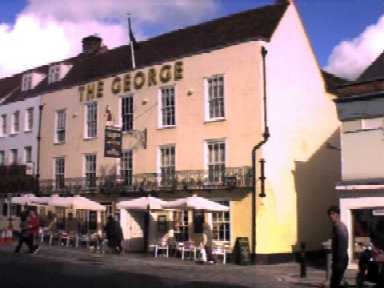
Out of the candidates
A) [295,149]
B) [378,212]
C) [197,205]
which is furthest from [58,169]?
[378,212]

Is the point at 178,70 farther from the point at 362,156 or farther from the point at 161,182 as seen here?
the point at 362,156

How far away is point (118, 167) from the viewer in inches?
1201

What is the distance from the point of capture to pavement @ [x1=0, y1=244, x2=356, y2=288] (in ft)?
55.5

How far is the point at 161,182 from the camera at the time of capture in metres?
27.8

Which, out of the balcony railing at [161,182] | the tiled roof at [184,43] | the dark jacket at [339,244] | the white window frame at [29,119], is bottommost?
the dark jacket at [339,244]

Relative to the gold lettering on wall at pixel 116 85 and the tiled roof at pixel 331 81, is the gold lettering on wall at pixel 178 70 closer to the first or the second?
the gold lettering on wall at pixel 116 85

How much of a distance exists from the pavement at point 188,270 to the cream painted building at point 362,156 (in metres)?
1.83

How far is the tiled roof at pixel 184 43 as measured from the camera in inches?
1055

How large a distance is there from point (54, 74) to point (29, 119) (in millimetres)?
3254

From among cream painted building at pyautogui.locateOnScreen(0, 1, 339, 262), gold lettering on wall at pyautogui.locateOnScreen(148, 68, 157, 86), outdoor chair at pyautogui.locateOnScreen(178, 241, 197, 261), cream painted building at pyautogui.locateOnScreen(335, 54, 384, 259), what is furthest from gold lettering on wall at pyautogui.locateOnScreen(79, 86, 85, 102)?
cream painted building at pyautogui.locateOnScreen(335, 54, 384, 259)

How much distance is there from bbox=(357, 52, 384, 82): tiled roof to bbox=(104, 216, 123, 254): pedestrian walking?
11625mm

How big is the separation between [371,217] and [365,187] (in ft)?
3.64

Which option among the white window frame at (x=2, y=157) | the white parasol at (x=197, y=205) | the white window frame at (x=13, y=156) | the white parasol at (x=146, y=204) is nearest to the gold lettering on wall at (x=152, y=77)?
the white parasol at (x=146, y=204)

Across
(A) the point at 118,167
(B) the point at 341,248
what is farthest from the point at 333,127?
(B) the point at 341,248
